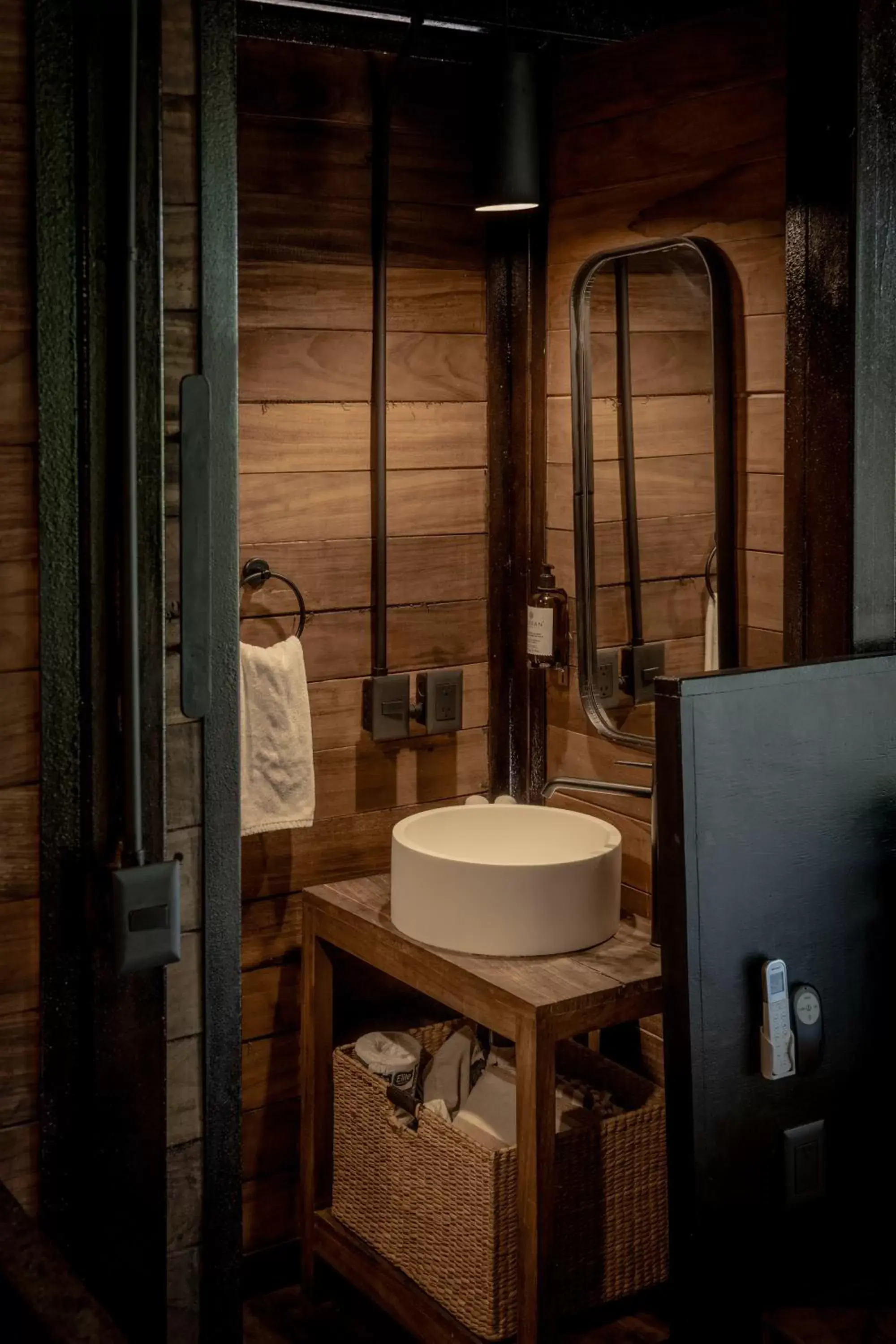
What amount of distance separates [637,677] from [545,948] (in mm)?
615

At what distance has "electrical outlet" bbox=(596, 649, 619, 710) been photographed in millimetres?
2865

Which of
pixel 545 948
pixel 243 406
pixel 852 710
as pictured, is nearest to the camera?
pixel 852 710

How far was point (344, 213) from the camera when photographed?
2801 millimetres

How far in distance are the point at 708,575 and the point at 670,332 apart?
1.46 ft

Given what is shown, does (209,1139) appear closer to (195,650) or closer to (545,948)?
(195,650)

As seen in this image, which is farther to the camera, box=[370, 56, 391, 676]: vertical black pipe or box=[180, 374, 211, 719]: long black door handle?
box=[370, 56, 391, 676]: vertical black pipe

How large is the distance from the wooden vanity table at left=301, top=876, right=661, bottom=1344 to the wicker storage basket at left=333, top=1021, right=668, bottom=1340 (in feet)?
0.17

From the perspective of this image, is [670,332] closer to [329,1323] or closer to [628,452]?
[628,452]

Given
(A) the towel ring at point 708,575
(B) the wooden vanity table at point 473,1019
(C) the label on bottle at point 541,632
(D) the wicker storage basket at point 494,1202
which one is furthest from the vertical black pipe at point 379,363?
(D) the wicker storage basket at point 494,1202

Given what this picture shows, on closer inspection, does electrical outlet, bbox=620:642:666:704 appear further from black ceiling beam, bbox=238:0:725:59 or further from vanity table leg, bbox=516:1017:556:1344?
black ceiling beam, bbox=238:0:725:59

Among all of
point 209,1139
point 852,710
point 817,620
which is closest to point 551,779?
point 817,620

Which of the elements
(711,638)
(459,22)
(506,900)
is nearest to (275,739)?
(506,900)

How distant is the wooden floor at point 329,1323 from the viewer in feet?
8.96

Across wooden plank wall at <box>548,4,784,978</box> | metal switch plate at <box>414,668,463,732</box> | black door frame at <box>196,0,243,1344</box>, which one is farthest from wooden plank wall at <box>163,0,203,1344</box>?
metal switch plate at <box>414,668,463,732</box>
